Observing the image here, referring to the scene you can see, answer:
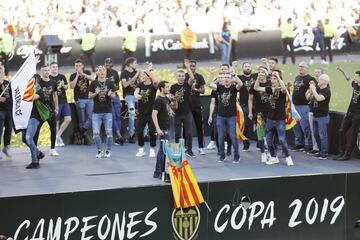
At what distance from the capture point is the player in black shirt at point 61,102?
22938 mm

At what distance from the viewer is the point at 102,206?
17672mm

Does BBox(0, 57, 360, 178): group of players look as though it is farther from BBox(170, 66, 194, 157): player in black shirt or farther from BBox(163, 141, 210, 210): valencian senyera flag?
BBox(163, 141, 210, 210): valencian senyera flag

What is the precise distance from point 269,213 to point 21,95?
5220mm

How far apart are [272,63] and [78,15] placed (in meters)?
19.7

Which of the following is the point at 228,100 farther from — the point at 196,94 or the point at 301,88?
the point at 301,88

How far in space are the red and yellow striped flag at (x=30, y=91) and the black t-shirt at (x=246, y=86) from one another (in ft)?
14.9

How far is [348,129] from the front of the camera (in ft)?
71.4

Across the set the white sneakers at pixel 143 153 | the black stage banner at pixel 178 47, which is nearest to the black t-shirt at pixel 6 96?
the white sneakers at pixel 143 153

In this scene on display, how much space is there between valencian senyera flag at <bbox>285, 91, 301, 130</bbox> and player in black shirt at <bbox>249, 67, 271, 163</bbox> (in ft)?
1.47

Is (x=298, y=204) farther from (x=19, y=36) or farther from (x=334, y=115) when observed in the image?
(x=19, y=36)

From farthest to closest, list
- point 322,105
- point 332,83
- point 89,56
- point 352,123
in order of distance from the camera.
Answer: point 89,56, point 332,83, point 322,105, point 352,123

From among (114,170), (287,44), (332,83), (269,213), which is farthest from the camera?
(287,44)

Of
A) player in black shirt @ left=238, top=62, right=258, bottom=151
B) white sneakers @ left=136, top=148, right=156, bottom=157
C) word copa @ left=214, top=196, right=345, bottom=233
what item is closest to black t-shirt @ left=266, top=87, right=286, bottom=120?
player in black shirt @ left=238, top=62, right=258, bottom=151

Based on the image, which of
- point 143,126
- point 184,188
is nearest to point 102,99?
point 143,126
